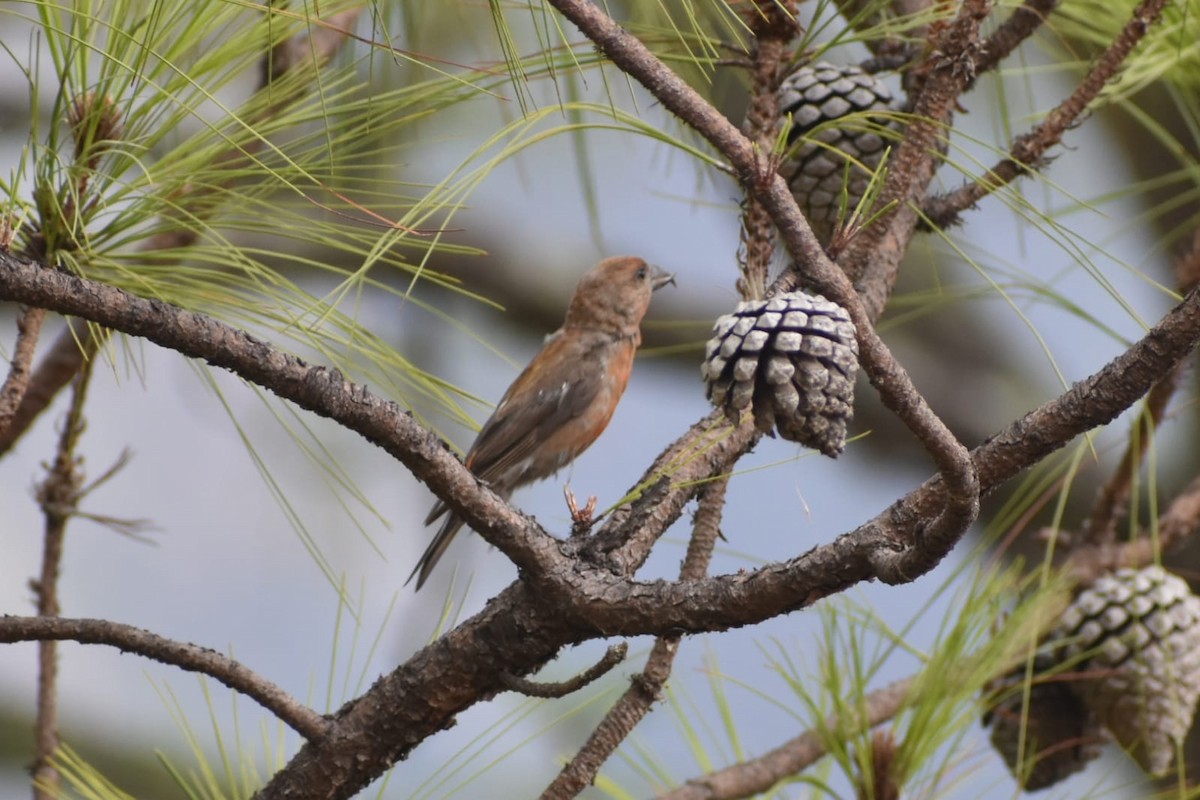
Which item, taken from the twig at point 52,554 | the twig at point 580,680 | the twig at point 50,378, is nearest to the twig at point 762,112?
the twig at point 580,680

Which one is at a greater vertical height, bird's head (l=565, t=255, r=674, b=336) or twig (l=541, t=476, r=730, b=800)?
bird's head (l=565, t=255, r=674, b=336)

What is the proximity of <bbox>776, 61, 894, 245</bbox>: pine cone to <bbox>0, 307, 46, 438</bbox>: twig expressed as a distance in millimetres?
963

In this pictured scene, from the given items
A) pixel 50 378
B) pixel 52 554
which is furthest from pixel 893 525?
pixel 50 378

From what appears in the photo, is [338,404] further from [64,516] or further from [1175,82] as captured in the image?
[1175,82]

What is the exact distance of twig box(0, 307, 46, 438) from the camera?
1372 mm

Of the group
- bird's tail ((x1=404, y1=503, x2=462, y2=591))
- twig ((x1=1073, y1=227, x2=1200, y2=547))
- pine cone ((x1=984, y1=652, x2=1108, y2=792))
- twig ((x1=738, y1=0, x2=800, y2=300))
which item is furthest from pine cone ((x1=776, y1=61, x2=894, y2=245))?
bird's tail ((x1=404, y1=503, x2=462, y2=591))

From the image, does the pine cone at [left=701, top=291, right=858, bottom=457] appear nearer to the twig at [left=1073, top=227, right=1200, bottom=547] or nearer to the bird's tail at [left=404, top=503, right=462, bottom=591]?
the twig at [left=1073, top=227, right=1200, bottom=547]

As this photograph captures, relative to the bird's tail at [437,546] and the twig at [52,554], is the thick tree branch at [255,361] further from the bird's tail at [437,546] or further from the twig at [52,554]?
the bird's tail at [437,546]

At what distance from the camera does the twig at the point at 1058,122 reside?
Result: 164 cm

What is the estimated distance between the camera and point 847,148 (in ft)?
6.12

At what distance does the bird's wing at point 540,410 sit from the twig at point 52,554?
115 centimetres

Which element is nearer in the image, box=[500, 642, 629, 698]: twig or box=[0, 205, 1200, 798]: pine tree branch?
box=[0, 205, 1200, 798]: pine tree branch

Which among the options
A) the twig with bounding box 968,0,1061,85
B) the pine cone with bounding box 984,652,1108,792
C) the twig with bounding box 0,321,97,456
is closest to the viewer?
the twig with bounding box 968,0,1061,85

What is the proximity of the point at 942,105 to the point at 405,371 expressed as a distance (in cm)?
71
